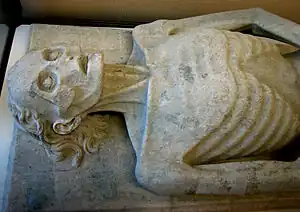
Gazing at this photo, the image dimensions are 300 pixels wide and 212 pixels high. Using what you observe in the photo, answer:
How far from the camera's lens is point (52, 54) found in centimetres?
162

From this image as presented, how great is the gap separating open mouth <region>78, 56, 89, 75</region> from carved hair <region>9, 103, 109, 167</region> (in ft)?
0.73

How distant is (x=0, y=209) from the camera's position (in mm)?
1588

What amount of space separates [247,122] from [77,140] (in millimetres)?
637

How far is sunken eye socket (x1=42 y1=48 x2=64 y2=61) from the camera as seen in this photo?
1.60m

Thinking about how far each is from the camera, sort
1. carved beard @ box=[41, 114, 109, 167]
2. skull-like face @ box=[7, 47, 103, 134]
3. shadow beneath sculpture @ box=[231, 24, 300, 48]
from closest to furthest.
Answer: skull-like face @ box=[7, 47, 103, 134], carved beard @ box=[41, 114, 109, 167], shadow beneath sculpture @ box=[231, 24, 300, 48]

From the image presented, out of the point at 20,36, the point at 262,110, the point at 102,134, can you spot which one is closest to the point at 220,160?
the point at 262,110

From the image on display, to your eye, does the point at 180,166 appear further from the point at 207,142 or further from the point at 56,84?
the point at 56,84

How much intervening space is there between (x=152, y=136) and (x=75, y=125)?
0.96 feet

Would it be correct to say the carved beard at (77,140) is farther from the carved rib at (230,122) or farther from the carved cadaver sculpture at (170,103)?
the carved rib at (230,122)

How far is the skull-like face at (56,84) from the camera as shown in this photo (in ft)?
5.00

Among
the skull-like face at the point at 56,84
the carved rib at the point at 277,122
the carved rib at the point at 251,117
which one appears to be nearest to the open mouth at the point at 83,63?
the skull-like face at the point at 56,84

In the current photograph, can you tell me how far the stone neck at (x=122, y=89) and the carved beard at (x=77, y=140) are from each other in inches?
2.8

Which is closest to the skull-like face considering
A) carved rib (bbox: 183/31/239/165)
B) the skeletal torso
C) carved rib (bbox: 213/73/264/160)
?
the skeletal torso

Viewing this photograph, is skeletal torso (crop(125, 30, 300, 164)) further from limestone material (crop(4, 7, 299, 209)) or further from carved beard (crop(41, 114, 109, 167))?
carved beard (crop(41, 114, 109, 167))
